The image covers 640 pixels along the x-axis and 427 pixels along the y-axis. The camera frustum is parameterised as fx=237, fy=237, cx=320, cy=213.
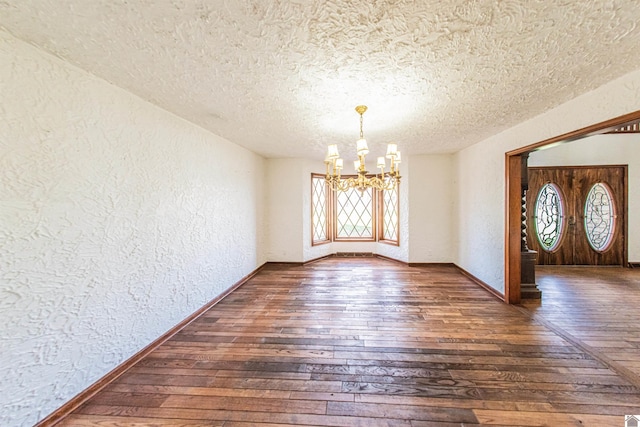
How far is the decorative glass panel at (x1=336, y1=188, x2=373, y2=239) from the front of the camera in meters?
5.84

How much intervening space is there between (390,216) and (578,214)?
3.60 m

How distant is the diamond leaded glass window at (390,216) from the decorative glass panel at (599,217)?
11.9 ft

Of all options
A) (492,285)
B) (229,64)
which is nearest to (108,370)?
(229,64)

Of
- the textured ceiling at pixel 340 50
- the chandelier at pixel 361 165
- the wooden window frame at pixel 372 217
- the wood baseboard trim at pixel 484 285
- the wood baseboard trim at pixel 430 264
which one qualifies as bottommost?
the wood baseboard trim at pixel 484 285

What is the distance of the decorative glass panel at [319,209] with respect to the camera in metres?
5.34

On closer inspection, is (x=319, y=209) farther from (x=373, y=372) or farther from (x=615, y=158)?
(x=615, y=158)

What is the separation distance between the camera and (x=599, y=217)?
468 centimetres

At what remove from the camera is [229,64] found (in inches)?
61.0

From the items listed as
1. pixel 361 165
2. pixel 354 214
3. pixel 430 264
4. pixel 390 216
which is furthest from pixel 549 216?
pixel 361 165

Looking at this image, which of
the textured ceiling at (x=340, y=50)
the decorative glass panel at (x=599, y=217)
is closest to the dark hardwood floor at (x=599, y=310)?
the decorative glass panel at (x=599, y=217)

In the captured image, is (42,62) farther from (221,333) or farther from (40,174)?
(221,333)

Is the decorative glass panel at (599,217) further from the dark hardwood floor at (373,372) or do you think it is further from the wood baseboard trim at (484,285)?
the wood baseboard trim at (484,285)

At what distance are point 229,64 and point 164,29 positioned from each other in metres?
0.38

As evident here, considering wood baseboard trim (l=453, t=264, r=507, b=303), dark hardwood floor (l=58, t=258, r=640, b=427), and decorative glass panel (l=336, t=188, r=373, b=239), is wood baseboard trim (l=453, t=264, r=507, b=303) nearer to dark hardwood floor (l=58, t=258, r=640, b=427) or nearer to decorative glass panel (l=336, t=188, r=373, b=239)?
dark hardwood floor (l=58, t=258, r=640, b=427)
